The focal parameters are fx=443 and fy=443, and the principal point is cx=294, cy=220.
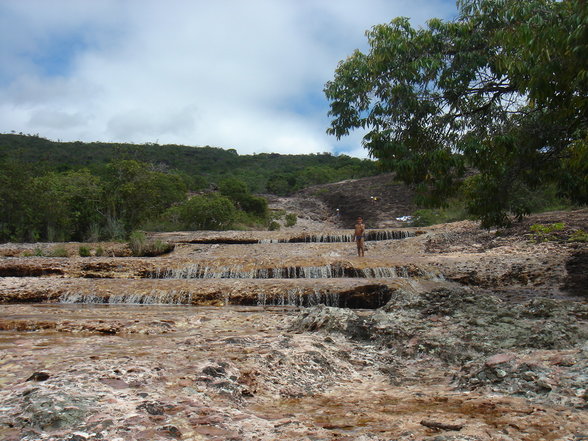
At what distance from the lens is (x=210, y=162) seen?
82250mm

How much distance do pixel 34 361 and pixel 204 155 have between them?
282 ft

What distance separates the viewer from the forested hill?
58.3 m

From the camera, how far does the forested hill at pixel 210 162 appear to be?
191ft

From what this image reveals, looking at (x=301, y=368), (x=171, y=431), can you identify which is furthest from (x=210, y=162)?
(x=171, y=431)

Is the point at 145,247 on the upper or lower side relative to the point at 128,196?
lower

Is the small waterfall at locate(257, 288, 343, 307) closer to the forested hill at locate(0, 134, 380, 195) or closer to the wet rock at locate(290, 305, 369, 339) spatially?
the wet rock at locate(290, 305, 369, 339)

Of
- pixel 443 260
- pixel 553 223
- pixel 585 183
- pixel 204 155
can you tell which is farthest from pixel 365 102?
pixel 204 155

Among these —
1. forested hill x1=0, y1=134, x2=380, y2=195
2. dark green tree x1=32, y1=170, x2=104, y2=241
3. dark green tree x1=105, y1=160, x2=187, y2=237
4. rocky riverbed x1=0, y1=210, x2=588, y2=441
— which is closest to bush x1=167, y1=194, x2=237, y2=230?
dark green tree x1=105, y1=160, x2=187, y2=237

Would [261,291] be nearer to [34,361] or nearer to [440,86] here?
[440,86]

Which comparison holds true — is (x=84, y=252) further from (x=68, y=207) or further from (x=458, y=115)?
Answer: (x=458, y=115)

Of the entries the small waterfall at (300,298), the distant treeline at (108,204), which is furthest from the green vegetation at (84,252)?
the small waterfall at (300,298)

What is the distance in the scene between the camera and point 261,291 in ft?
35.7

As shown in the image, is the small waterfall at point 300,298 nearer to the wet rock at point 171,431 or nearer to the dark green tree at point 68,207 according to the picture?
the wet rock at point 171,431

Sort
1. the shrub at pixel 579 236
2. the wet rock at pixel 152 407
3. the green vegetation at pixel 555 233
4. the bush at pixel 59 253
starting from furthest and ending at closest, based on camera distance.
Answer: the bush at pixel 59 253 < the green vegetation at pixel 555 233 < the shrub at pixel 579 236 < the wet rock at pixel 152 407
